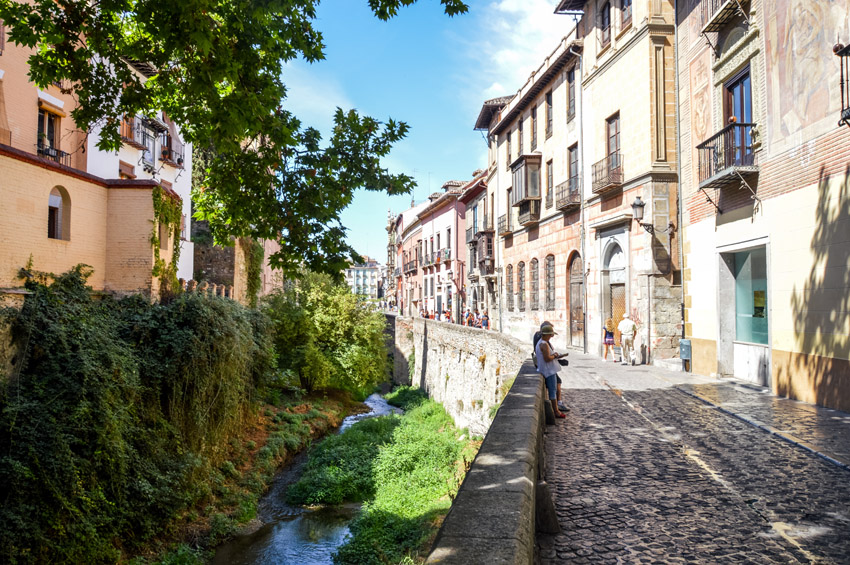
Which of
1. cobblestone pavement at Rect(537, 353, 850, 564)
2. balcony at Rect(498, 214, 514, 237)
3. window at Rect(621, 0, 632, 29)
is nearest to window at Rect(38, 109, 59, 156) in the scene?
cobblestone pavement at Rect(537, 353, 850, 564)

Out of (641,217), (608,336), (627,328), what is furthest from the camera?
(608,336)

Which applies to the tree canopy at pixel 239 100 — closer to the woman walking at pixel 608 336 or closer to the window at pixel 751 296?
the window at pixel 751 296

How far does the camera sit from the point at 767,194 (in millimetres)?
10516

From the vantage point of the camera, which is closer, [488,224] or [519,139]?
[519,139]

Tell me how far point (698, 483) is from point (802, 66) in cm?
749

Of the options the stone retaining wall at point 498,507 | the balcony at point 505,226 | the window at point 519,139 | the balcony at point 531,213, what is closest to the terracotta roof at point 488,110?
the window at point 519,139

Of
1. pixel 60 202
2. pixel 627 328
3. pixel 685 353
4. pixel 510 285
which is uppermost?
pixel 60 202

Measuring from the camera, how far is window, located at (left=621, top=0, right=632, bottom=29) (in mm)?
16462

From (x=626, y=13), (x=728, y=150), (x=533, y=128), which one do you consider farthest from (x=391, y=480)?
(x=533, y=128)

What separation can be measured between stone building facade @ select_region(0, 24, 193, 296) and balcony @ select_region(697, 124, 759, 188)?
10.8m

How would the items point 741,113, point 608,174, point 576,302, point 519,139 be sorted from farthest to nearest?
point 519,139, point 576,302, point 608,174, point 741,113

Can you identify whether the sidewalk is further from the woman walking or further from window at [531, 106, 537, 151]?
window at [531, 106, 537, 151]

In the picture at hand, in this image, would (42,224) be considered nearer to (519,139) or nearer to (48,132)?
(48,132)

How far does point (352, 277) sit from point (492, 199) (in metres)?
119
